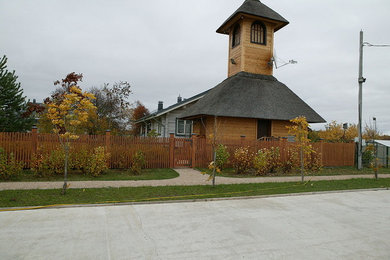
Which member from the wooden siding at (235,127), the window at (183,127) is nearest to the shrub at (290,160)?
the wooden siding at (235,127)

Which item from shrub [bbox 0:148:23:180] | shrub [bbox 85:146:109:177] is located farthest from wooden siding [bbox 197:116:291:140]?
shrub [bbox 0:148:23:180]

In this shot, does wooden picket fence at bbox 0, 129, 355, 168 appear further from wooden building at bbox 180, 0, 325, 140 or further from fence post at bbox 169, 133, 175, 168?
wooden building at bbox 180, 0, 325, 140

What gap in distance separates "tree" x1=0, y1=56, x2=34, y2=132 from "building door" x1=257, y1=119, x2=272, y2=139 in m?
16.1

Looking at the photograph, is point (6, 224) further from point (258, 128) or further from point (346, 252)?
point (258, 128)

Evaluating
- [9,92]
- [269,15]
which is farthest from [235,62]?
[9,92]

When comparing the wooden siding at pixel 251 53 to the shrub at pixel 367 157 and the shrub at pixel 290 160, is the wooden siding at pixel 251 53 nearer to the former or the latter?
the shrub at pixel 290 160

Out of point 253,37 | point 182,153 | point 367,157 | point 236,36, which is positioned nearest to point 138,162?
point 182,153

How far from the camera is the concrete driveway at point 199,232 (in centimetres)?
416

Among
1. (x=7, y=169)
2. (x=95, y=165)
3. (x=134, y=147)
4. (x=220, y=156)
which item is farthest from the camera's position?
(x=220, y=156)

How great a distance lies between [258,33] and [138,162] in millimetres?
15270

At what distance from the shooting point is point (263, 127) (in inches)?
759

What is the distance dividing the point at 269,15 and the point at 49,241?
22.2m

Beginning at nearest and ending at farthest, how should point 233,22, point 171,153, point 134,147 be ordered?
point 134,147, point 171,153, point 233,22

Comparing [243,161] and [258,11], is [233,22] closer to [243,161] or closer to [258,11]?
[258,11]
